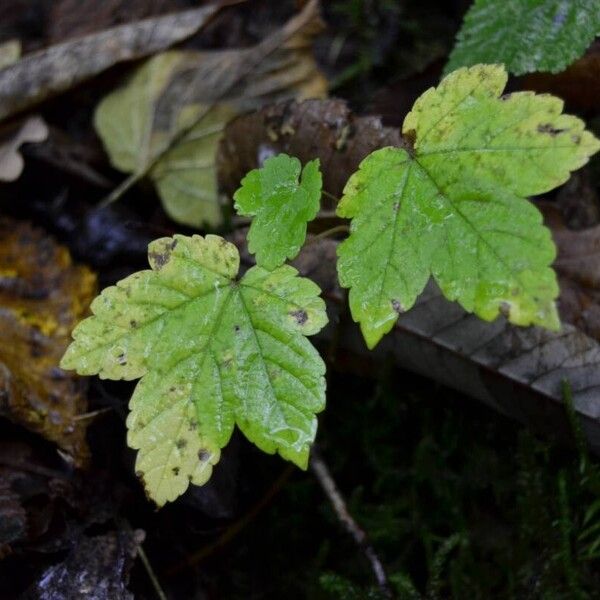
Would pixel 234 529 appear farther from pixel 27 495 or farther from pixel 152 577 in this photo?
pixel 27 495

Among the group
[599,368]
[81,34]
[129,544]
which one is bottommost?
[129,544]

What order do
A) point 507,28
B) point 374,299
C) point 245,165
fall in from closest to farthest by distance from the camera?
point 374,299 < point 507,28 < point 245,165

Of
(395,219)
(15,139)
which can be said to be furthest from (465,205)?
Answer: (15,139)

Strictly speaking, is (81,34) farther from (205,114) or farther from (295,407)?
(295,407)

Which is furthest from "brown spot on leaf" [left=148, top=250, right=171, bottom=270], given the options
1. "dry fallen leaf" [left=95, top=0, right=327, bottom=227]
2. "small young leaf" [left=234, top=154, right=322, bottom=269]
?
"dry fallen leaf" [left=95, top=0, right=327, bottom=227]

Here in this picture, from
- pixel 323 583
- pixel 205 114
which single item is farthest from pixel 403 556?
pixel 205 114

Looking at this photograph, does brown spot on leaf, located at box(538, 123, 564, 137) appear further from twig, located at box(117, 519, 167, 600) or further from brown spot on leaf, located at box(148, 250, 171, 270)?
twig, located at box(117, 519, 167, 600)

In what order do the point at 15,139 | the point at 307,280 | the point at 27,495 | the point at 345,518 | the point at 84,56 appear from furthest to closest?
1. the point at 84,56
2. the point at 15,139
3. the point at 345,518
4. the point at 27,495
5. the point at 307,280
